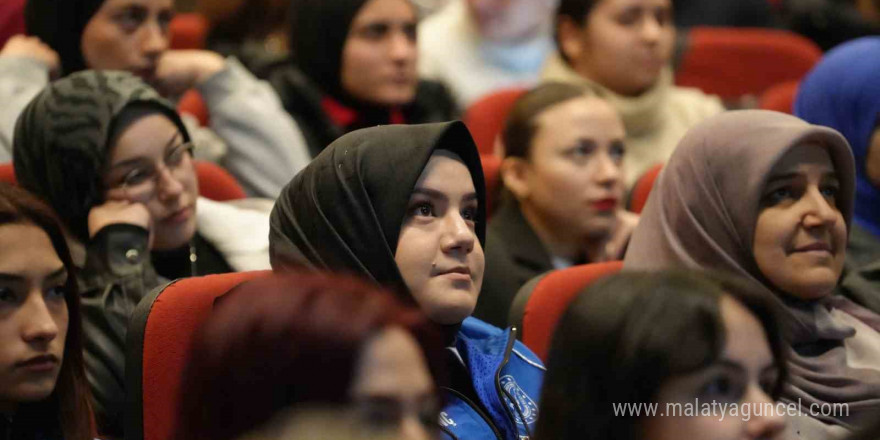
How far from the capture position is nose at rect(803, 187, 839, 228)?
2232 millimetres

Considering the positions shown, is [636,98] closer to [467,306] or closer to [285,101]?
[285,101]

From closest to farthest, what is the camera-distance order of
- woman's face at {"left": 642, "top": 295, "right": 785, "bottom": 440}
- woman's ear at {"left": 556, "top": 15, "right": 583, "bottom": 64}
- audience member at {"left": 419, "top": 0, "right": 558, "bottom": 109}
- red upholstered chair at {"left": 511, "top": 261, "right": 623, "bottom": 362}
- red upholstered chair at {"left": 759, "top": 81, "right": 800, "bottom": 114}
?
1. woman's face at {"left": 642, "top": 295, "right": 785, "bottom": 440}
2. red upholstered chair at {"left": 511, "top": 261, "right": 623, "bottom": 362}
3. red upholstered chair at {"left": 759, "top": 81, "right": 800, "bottom": 114}
4. woman's ear at {"left": 556, "top": 15, "right": 583, "bottom": 64}
5. audience member at {"left": 419, "top": 0, "right": 558, "bottom": 109}

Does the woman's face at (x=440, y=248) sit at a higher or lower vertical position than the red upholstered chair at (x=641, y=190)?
higher

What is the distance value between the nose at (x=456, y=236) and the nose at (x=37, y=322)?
62cm

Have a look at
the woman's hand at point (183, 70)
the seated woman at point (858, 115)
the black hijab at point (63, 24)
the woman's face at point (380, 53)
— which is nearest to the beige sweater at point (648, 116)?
the woman's face at point (380, 53)

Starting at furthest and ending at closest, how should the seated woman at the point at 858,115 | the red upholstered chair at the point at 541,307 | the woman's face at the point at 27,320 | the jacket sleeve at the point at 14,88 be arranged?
the jacket sleeve at the point at 14,88 → the seated woman at the point at 858,115 → the red upholstered chair at the point at 541,307 → the woman's face at the point at 27,320

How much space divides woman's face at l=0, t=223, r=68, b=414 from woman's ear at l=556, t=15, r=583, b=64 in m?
2.39

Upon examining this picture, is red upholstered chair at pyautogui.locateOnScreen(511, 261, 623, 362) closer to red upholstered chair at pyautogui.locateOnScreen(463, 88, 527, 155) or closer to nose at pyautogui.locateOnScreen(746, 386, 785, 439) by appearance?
nose at pyautogui.locateOnScreen(746, 386, 785, 439)

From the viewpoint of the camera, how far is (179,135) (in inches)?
105

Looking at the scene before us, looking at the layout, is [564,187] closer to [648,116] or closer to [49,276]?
[648,116]

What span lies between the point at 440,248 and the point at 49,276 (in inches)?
24.2

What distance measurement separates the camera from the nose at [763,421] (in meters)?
1.51

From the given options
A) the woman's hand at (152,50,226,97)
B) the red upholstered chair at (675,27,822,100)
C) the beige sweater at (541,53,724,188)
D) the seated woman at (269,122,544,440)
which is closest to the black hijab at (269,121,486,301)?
the seated woman at (269,122,544,440)

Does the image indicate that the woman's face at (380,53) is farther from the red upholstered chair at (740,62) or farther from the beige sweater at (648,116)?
the red upholstered chair at (740,62)
